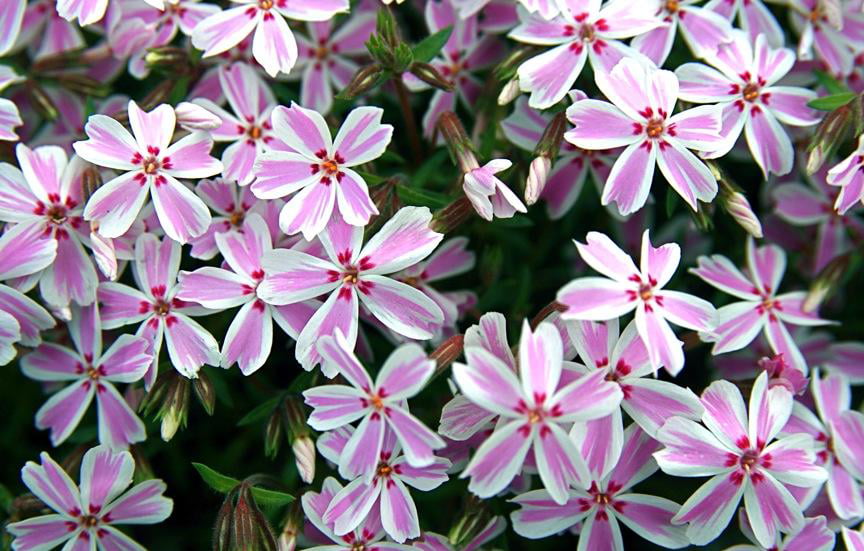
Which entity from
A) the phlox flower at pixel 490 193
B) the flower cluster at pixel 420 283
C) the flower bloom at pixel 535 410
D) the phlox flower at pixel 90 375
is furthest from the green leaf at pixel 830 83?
the phlox flower at pixel 90 375

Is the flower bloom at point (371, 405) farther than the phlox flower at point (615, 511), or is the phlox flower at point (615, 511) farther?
the phlox flower at point (615, 511)

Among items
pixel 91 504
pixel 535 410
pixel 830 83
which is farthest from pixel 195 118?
pixel 830 83

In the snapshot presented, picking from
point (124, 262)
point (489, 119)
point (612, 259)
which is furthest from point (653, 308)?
point (124, 262)

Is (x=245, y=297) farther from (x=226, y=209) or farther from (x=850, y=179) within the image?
(x=850, y=179)

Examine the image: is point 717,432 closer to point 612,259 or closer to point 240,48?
point 612,259

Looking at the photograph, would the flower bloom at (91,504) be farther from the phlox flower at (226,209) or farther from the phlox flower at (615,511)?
the phlox flower at (615,511)

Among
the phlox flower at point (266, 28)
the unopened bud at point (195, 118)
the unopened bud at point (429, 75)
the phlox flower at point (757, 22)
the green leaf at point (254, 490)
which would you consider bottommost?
the green leaf at point (254, 490)
